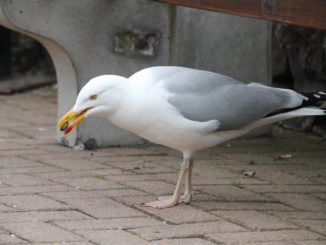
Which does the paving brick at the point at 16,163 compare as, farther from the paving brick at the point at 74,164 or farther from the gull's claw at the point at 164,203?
the gull's claw at the point at 164,203

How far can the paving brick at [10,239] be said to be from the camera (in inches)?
142

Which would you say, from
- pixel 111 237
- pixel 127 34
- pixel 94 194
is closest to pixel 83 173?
pixel 94 194

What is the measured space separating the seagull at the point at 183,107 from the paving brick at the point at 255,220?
33cm

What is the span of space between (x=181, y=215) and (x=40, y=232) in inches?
30.4

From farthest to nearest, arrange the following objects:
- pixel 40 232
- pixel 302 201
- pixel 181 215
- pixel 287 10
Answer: pixel 302 201
pixel 287 10
pixel 181 215
pixel 40 232

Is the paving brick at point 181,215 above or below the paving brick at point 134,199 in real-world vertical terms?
above

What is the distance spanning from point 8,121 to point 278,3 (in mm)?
3118

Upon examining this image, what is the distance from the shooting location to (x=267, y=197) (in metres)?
4.64

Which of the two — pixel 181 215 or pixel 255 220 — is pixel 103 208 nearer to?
pixel 181 215

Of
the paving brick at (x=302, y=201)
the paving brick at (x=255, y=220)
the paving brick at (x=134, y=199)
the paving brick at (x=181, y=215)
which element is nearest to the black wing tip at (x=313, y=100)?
the paving brick at (x=302, y=201)

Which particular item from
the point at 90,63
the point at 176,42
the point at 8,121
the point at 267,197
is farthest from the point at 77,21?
the point at 267,197

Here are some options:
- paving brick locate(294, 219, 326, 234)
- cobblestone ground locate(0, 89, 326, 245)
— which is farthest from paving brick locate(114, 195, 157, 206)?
paving brick locate(294, 219, 326, 234)

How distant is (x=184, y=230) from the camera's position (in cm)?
389

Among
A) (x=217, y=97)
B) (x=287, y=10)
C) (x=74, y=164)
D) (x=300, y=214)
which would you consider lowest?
(x=74, y=164)
